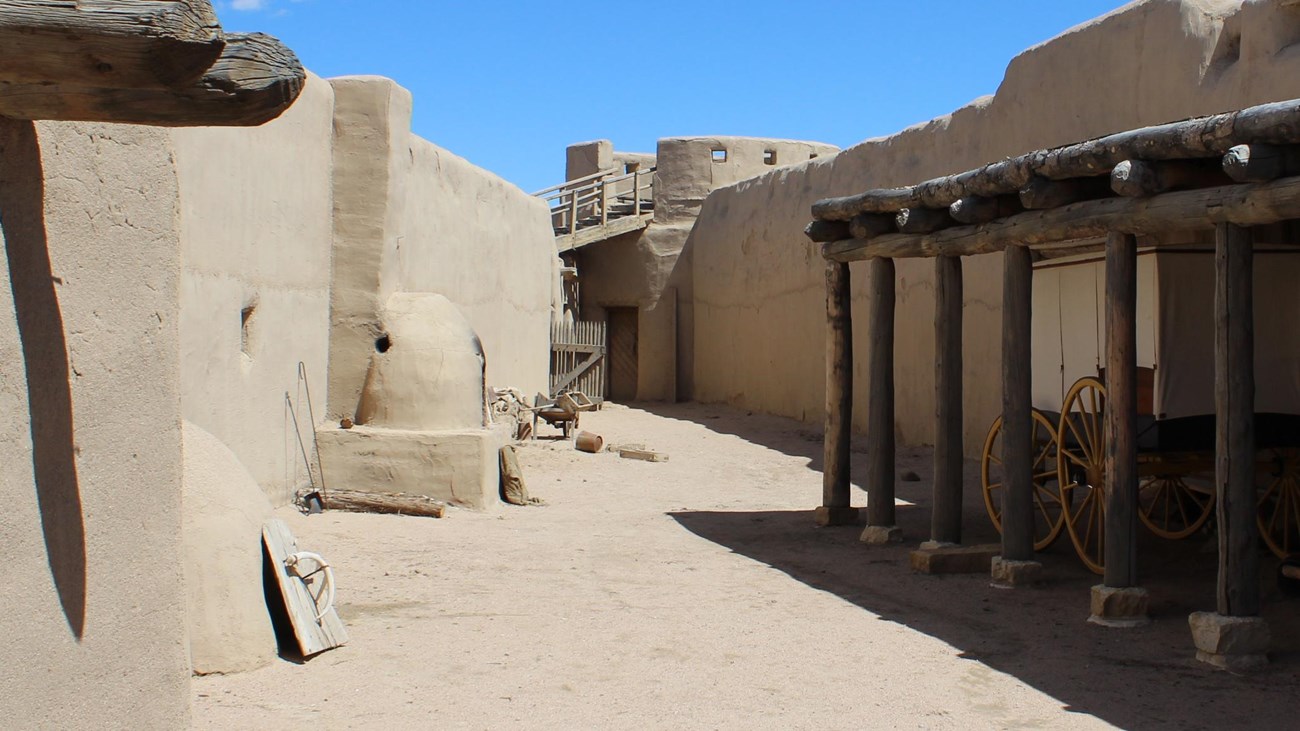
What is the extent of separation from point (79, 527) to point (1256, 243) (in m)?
7.13

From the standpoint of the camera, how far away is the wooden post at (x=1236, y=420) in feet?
20.2

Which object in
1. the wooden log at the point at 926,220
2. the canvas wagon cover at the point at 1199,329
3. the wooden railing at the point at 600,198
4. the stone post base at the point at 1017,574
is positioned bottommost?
the stone post base at the point at 1017,574

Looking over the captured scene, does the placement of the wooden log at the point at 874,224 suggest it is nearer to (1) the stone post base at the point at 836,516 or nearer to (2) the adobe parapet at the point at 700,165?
(1) the stone post base at the point at 836,516

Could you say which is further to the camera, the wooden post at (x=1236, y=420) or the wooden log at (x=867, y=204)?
the wooden log at (x=867, y=204)

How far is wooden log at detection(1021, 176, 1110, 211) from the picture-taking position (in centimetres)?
730

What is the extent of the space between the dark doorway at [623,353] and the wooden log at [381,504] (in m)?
14.0

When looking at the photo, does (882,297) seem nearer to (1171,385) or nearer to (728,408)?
(1171,385)

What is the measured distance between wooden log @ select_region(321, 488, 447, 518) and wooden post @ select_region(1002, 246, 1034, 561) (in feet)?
15.5

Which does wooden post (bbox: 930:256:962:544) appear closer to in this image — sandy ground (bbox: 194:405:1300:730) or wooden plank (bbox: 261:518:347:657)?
sandy ground (bbox: 194:405:1300:730)

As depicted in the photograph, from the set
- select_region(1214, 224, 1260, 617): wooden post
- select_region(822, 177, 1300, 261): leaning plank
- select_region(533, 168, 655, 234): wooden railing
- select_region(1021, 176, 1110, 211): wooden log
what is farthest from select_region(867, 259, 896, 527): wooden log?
select_region(533, 168, 655, 234): wooden railing

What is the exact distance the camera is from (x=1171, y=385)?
8062mm

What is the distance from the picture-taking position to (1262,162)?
580cm

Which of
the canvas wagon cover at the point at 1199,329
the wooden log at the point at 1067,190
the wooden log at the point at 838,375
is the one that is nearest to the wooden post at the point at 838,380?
the wooden log at the point at 838,375

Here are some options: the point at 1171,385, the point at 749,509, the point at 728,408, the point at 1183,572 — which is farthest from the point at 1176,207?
the point at 728,408
